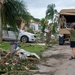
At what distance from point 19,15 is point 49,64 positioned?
326cm

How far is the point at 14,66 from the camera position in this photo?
12.0 metres

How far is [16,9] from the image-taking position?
15.6 metres

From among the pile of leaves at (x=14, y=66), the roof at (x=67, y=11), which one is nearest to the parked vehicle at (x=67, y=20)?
the roof at (x=67, y=11)

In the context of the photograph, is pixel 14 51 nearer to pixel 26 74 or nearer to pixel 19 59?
pixel 19 59

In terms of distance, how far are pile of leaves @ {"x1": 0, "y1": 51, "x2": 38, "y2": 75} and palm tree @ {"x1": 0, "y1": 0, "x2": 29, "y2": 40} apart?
6.79 feet

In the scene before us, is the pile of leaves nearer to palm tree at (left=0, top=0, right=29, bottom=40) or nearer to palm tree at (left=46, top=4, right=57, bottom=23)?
palm tree at (left=0, top=0, right=29, bottom=40)

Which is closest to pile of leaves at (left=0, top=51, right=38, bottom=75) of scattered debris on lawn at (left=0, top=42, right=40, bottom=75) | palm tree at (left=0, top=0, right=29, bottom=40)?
scattered debris on lawn at (left=0, top=42, right=40, bottom=75)

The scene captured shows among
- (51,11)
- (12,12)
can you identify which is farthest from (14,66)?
(51,11)

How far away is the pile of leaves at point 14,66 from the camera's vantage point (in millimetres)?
10914

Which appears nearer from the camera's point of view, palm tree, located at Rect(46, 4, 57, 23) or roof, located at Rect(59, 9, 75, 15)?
roof, located at Rect(59, 9, 75, 15)

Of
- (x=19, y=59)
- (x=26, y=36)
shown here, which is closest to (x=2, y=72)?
(x=19, y=59)

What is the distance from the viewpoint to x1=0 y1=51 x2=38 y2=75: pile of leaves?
10914mm

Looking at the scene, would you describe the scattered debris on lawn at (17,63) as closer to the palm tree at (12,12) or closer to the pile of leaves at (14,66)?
the pile of leaves at (14,66)

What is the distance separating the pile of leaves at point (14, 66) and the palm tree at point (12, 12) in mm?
2069
